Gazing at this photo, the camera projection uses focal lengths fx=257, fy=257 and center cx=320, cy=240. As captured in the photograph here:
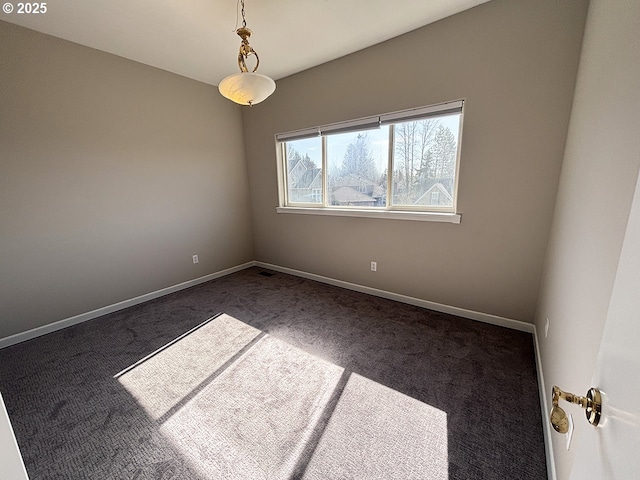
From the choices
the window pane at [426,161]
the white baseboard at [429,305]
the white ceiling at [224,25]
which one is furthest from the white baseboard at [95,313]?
the window pane at [426,161]

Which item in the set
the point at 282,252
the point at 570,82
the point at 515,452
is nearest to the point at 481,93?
the point at 570,82

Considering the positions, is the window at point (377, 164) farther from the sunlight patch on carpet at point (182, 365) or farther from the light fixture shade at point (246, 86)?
the sunlight patch on carpet at point (182, 365)

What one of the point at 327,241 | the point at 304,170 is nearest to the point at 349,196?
the point at 327,241

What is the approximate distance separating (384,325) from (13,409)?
8.60 ft

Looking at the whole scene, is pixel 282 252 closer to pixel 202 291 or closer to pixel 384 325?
pixel 202 291

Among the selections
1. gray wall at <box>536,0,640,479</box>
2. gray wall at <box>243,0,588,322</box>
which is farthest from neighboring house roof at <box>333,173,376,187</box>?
gray wall at <box>536,0,640,479</box>

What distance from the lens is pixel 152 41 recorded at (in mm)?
2400

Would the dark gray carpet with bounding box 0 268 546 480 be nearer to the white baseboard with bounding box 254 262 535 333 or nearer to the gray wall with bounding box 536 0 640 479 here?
the white baseboard with bounding box 254 262 535 333

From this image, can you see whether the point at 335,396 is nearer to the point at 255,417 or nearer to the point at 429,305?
the point at 255,417

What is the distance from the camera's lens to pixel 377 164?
284cm

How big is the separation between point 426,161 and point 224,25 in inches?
84.6

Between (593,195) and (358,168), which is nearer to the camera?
(593,195)

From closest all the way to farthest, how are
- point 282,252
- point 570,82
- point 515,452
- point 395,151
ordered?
point 515,452, point 570,82, point 395,151, point 282,252

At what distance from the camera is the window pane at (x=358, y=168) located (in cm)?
281
